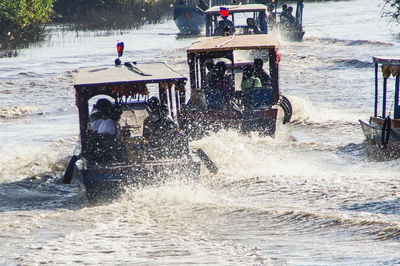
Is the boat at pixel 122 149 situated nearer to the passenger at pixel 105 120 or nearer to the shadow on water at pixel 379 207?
the passenger at pixel 105 120

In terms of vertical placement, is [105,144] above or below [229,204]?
above

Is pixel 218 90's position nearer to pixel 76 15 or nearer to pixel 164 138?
pixel 164 138

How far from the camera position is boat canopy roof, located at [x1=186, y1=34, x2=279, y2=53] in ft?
41.6

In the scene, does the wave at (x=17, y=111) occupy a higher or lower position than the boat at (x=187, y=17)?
lower

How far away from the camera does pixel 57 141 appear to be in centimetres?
1412

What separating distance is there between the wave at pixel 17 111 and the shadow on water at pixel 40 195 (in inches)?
282

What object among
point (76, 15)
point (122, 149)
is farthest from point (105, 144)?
point (76, 15)

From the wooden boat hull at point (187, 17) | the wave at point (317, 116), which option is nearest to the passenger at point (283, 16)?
the wooden boat hull at point (187, 17)

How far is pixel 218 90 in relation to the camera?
42.3 ft

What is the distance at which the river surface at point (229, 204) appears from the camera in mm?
6930

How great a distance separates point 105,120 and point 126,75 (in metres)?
0.67

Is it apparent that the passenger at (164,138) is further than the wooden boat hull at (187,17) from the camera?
No

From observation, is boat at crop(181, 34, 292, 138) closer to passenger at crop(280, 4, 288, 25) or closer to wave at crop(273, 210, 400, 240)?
→ wave at crop(273, 210, 400, 240)

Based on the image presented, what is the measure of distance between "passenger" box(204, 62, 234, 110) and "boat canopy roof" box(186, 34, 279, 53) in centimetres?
38
